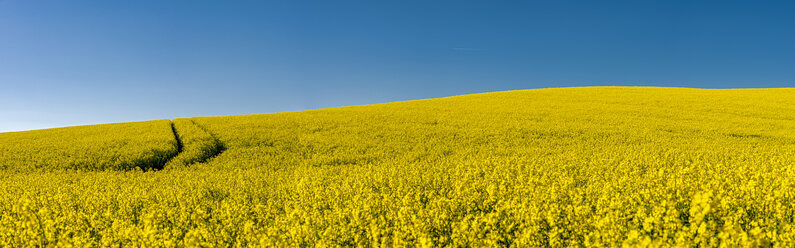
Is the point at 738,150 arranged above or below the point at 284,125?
below

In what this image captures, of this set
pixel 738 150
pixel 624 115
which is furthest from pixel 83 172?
pixel 624 115

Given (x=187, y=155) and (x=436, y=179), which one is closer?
(x=436, y=179)

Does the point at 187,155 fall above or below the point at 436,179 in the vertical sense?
above

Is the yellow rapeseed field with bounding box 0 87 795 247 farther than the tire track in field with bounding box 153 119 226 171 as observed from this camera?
No

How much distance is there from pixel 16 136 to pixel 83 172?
42.8 feet

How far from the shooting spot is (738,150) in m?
15.0

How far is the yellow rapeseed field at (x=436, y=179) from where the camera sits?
5070 mm

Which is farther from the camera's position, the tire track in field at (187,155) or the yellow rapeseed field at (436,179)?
the tire track in field at (187,155)

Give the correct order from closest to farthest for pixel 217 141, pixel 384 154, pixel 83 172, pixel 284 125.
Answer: pixel 83 172, pixel 384 154, pixel 217 141, pixel 284 125

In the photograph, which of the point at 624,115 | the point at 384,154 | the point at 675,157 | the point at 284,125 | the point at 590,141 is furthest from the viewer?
the point at 624,115

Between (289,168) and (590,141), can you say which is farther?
(590,141)

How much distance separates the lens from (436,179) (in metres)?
9.66

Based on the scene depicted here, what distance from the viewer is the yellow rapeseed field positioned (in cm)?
507

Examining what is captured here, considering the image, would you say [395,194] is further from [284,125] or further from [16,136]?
[16,136]
